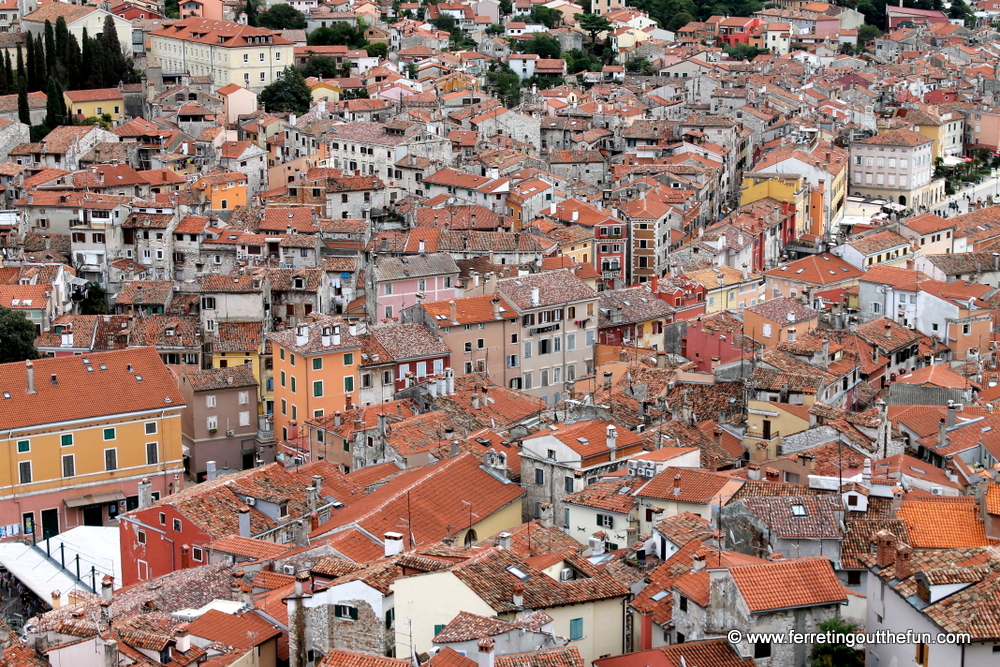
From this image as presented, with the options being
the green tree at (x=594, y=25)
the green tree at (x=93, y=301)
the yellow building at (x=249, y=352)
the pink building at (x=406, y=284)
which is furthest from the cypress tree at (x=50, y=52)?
the green tree at (x=594, y=25)

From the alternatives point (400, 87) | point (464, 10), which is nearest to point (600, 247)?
point (400, 87)

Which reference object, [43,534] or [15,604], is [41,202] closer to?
[43,534]

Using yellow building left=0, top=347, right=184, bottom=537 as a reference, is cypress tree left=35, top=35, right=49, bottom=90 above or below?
above

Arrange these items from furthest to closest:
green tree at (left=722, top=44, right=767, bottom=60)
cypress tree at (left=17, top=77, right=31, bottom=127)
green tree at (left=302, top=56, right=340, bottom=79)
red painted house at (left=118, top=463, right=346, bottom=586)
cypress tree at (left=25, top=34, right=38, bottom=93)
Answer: green tree at (left=722, top=44, right=767, bottom=60), green tree at (left=302, top=56, right=340, bottom=79), cypress tree at (left=25, top=34, right=38, bottom=93), cypress tree at (left=17, top=77, right=31, bottom=127), red painted house at (left=118, top=463, right=346, bottom=586)

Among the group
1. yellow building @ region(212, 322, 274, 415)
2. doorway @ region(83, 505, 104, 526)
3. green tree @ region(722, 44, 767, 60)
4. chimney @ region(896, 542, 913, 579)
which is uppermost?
chimney @ region(896, 542, 913, 579)

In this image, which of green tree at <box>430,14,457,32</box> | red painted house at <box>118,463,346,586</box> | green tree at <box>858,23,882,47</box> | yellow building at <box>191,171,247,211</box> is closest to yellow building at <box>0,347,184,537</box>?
red painted house at <box>118,463,346,586</box>

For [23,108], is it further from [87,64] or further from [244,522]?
[244,522]

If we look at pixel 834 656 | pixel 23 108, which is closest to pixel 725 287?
pixel 834 656

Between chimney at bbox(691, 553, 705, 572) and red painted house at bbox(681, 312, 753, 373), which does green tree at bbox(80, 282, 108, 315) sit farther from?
chimney at bbox(691, 553, 705, 572)
